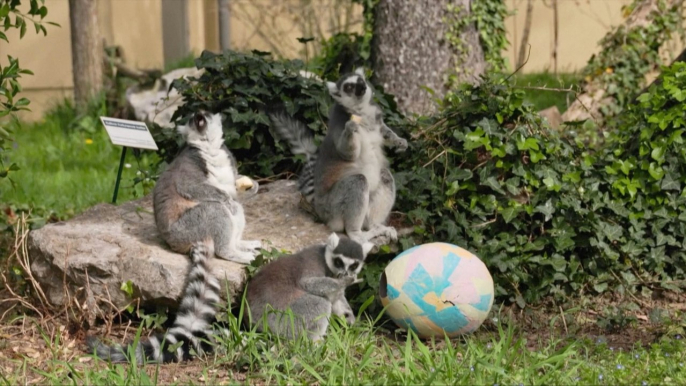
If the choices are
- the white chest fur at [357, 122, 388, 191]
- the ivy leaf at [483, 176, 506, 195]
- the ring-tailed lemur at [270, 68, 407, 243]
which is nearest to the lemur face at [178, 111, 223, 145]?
→ the ring-tailed lemur at [270, 68, 407, 243]

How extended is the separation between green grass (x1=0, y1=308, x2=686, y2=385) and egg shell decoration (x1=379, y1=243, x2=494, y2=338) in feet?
0.45

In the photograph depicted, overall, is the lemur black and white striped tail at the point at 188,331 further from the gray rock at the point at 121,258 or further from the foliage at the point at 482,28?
the foliage at the point at 482,28

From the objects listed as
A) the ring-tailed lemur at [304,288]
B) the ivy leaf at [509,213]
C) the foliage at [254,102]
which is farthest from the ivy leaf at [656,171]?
the ring-tailed lemur at [304,288]

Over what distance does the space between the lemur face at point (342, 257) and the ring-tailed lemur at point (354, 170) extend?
21.7 inches

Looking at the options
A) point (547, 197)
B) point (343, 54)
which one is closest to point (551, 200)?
point (547, 197)

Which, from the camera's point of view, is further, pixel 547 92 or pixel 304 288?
pixel 547 92

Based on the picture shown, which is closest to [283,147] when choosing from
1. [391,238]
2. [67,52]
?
[391,238]

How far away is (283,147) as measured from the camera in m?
6.16

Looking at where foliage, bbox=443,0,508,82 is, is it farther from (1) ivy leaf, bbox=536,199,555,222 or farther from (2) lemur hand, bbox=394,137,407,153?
(1) ivy leaf, bbox=536,199,555,222

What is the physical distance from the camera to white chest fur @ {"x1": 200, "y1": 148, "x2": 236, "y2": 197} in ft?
16.2

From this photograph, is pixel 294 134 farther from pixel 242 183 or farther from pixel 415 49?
pixel 415 49

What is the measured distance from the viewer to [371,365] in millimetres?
3877

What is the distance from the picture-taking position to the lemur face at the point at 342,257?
434 cm

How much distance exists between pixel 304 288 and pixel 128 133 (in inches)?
75.7
